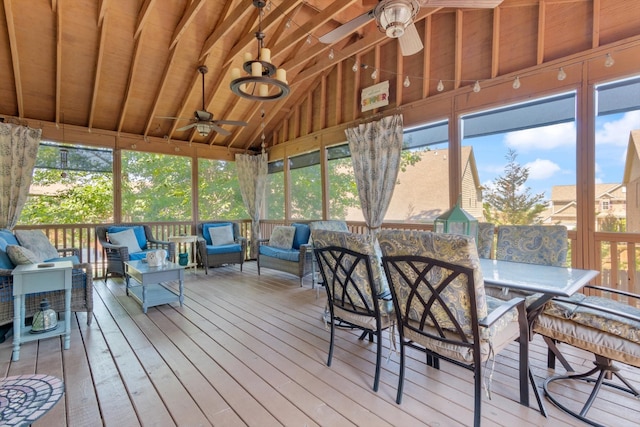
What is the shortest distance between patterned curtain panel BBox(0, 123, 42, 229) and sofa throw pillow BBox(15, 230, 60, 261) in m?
0.84

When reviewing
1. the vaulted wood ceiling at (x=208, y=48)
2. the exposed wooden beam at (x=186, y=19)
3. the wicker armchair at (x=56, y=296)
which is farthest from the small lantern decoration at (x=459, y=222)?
the exposed wooden beam at (x=186, y=19)

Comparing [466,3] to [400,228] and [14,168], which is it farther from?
[14,168]

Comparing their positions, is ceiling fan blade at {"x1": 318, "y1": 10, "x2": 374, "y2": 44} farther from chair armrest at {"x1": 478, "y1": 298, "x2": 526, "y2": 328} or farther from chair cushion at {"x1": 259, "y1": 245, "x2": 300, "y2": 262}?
chair cushion at {"x1": 259, "y1": 245, "x2": 300, "y2": 262}

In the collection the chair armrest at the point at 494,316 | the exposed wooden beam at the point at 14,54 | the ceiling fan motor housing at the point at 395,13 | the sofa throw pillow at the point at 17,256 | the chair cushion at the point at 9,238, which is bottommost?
the chair armrest at the point at 494,316

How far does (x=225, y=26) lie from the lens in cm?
439

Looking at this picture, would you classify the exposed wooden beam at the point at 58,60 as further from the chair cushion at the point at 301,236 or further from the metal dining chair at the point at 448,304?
the metal dining chair at the point at 448,304

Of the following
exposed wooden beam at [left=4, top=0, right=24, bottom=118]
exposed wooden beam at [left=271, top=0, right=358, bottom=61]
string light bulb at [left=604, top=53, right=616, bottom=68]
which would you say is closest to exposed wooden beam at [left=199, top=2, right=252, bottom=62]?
exposed wooden beam at [left=271, top=0, right=358, bottom=61]

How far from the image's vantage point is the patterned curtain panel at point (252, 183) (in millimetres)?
7730

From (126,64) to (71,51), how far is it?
724mm

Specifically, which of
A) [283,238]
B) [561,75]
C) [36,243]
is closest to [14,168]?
[36,243]

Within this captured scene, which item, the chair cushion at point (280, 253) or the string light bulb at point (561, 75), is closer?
the string light bulb at point (561, 75)

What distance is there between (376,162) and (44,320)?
4.60 meters

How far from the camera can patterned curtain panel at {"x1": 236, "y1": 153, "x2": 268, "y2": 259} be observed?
25.4 ft

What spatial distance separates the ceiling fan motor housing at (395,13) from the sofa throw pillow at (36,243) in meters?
5.18
